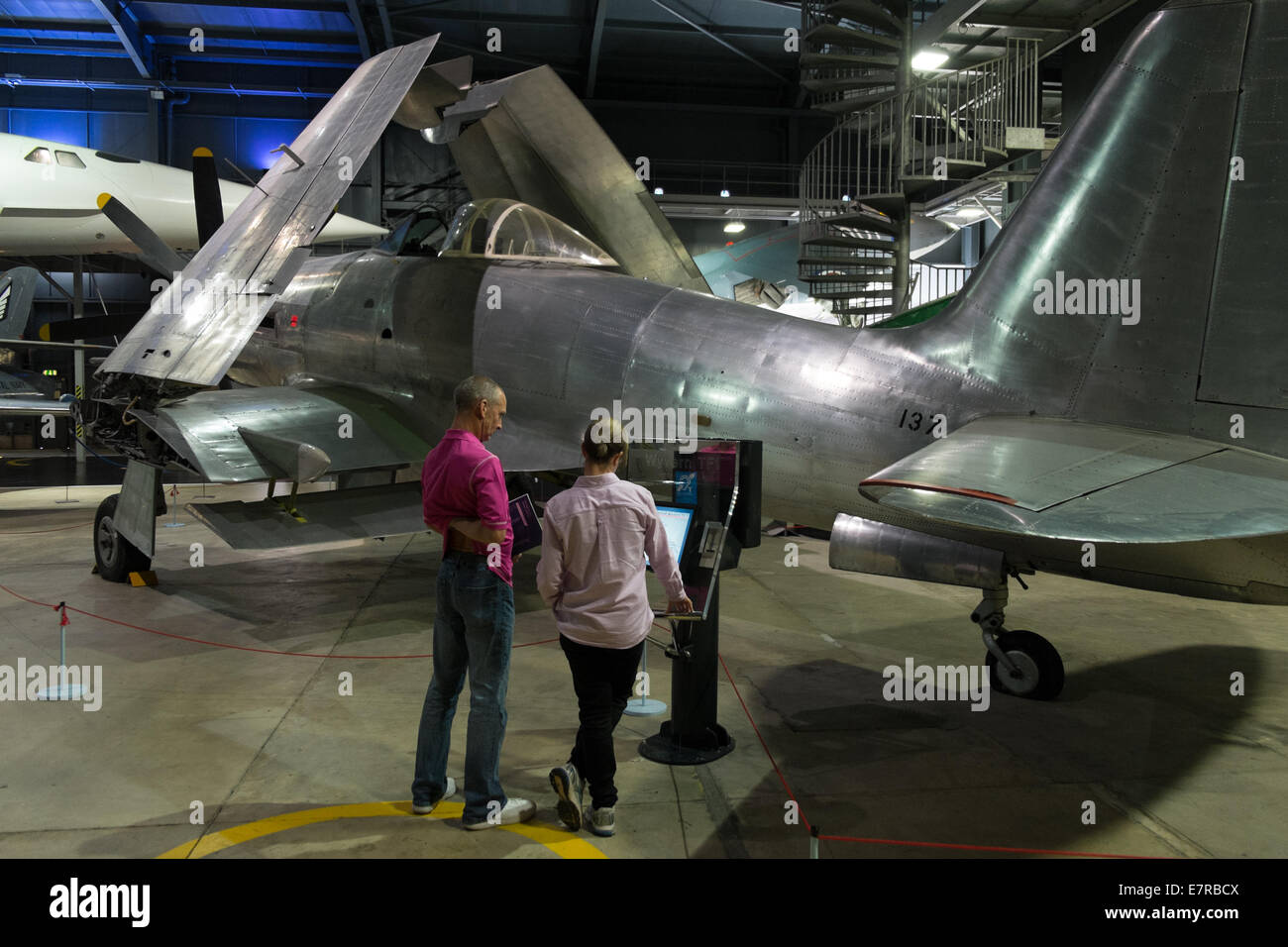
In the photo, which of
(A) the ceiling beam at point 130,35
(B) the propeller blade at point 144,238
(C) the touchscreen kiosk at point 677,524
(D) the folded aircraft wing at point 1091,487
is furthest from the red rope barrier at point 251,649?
(A) the ceiling beam at point 130,35

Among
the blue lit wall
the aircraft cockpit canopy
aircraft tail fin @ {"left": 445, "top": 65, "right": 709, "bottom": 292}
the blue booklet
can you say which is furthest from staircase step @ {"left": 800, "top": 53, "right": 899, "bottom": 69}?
the blue lit wall

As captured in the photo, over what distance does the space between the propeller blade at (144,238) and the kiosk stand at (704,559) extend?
751 centimetres

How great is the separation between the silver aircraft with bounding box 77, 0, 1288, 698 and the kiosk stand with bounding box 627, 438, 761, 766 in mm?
752

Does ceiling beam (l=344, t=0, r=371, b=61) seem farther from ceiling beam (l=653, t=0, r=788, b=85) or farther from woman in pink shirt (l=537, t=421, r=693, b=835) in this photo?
woman in pink shirt (l=537, t=421, r=693, b=835)

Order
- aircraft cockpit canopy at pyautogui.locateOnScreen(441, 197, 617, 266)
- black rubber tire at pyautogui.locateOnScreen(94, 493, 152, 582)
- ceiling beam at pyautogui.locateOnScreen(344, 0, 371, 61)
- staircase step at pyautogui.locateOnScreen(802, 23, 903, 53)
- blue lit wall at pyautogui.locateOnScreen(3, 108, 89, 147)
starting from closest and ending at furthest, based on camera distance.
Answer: aircraft cockpit canopy at pyautogui.locateOnScreen(441, 197, 617, 266) < black rubber tire at pyautogui.locateOnScreen(94, 493, 152, 582) < staircase step at pyautogui.locateOnScreen(802, 23, 903, 53) < ceiling beam at pyautogui.locateOnScreen(344, 0, 371, 61) < blue lit wall at pyautogui.locateOnScreen(3, 108, 89, 147)

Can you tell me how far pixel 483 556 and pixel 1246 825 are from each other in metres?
3.74

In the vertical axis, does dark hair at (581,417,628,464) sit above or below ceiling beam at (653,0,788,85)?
below

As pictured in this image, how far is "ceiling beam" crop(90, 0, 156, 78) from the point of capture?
2309 centimetres

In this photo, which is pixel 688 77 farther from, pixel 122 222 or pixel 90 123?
pixel 122 222

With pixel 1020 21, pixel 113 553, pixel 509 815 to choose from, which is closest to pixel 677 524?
pixel 509 815

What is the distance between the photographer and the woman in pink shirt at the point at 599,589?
3768 millimetres

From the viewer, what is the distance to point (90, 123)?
1049 inches

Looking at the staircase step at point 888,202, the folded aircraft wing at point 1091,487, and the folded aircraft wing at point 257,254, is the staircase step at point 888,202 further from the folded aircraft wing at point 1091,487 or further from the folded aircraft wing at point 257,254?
the folded aircraft wing at point 1091,487
